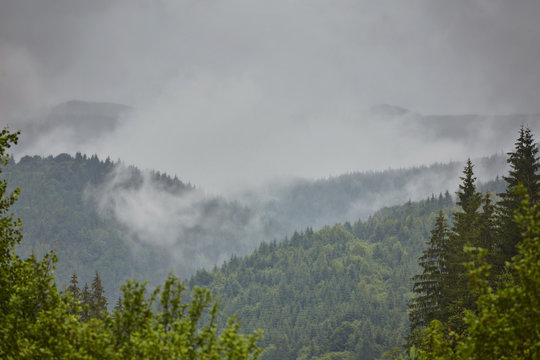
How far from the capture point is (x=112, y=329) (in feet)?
59.3

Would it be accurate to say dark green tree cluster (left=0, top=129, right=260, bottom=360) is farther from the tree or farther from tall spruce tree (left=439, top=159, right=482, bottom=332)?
tall spruce tree (left=439, top=159, right=482, bottom=332)

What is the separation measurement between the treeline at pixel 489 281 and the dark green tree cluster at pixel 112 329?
329 inches

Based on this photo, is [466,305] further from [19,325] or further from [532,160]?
[19,325]

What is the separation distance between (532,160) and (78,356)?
4310 cm

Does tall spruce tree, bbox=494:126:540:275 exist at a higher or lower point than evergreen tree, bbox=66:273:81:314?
higher

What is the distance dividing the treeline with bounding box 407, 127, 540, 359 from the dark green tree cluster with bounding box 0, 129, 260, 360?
8.34m

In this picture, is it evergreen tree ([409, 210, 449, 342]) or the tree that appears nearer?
the tree

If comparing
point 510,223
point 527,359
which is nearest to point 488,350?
point 527,359

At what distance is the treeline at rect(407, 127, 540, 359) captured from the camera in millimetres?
15477

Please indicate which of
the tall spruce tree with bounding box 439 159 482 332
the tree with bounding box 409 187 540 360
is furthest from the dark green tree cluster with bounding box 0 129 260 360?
the tall spruce tree with bounding box 439 159 482 332

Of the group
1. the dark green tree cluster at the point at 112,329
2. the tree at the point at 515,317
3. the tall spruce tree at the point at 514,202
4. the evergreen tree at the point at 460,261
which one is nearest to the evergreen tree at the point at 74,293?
the dark green tree cluster at the point at 112,329

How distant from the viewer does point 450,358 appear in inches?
766

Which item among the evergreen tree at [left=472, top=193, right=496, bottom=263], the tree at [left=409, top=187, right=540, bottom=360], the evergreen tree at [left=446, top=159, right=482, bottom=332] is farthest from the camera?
the evergreen tree at [left=472, top=193, right=496, bottom=263]

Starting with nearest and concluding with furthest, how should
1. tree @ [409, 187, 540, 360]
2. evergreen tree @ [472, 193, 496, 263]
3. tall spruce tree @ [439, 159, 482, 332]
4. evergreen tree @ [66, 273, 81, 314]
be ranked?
tree @ [409, 187, 540, 360] → evergreen tree @ [66, 273, 81, 314] → tall spruce tree @ [439, 159, 482, 332] → evergreen tree @ [472, 193, 496, 263]
